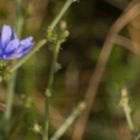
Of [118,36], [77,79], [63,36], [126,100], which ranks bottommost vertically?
[126,100]

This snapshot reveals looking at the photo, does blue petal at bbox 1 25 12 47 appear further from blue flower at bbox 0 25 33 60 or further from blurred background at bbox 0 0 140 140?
blurred background at bbox 0 0 140 140

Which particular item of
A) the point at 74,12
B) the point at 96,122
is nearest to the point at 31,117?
the point at 96,122

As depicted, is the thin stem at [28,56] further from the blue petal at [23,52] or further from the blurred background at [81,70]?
the blurred background at [81,70]

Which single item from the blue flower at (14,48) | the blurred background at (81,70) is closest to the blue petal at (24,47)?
the blue flower at (14,48)

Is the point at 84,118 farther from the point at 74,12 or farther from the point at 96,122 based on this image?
the point at 74,12

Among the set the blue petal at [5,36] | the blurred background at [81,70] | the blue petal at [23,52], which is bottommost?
the blue petal at [23,52]

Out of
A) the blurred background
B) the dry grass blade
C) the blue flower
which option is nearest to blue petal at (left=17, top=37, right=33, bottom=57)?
the blue flower
